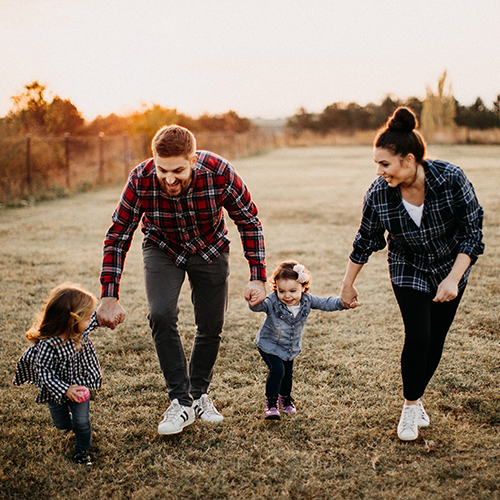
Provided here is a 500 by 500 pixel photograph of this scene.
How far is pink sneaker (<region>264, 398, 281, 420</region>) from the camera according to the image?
3.23 m

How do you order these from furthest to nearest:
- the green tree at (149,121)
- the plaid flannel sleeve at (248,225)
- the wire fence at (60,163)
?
the green tree at (149,121)
the wire fence at (60,163)
the plaid flannel sleeve at (248,225)

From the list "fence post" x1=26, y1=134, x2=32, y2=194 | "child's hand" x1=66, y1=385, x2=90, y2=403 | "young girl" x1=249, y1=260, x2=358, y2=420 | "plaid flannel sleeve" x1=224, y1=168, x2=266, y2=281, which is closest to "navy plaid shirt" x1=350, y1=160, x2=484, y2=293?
"young girl" x1=249, y1=260, x2=358, y2=420

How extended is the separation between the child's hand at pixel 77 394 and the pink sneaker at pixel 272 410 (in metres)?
1.10

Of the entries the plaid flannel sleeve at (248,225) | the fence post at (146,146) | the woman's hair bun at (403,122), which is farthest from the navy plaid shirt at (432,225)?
the fence post at (146,146)

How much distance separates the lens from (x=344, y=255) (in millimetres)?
7656

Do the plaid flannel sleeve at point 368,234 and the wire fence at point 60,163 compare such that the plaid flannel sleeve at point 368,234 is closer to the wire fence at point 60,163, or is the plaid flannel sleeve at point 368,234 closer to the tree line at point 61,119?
the wire fence at point 60,163

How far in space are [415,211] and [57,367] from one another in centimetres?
209

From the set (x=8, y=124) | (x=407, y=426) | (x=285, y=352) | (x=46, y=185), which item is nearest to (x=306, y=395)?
(x=285, y=352)

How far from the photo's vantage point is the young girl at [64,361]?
2.75 meters

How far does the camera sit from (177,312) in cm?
309

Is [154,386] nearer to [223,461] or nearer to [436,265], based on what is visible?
[223,461]

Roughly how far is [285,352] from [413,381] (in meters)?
0.76

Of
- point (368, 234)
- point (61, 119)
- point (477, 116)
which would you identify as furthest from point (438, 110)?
point (368, 234)

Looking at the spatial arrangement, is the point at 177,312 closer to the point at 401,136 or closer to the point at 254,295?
the point at 254,295
